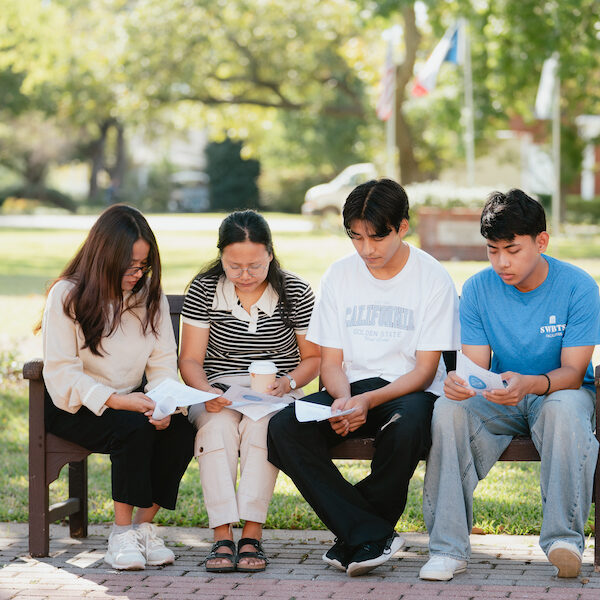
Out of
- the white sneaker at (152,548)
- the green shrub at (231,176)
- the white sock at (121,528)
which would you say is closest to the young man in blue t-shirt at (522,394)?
the white sneaker at (152,548)

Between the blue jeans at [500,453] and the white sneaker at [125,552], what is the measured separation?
3.70 feet

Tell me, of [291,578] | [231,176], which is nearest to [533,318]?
[291,578]

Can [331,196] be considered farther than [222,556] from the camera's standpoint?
Yes

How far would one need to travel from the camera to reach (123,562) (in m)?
4.03

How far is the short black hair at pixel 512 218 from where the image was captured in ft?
13.1

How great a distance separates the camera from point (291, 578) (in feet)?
12.9

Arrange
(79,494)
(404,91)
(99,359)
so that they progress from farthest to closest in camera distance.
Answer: (404,91) < (79,494) < (99,359)

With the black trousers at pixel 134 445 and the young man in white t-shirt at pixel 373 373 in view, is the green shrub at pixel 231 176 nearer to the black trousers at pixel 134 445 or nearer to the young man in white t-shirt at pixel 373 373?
the young man in white t-shirt at pixel 373 373

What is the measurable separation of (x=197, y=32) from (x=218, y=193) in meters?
27.4

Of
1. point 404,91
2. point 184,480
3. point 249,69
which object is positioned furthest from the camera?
point 249,69

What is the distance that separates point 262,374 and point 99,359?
0.67m

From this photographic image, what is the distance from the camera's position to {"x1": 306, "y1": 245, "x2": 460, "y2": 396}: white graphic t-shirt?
4.28 m

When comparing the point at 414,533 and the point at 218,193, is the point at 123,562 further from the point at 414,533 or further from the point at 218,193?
the point at 218,193

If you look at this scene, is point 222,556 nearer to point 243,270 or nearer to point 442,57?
point 243,270
